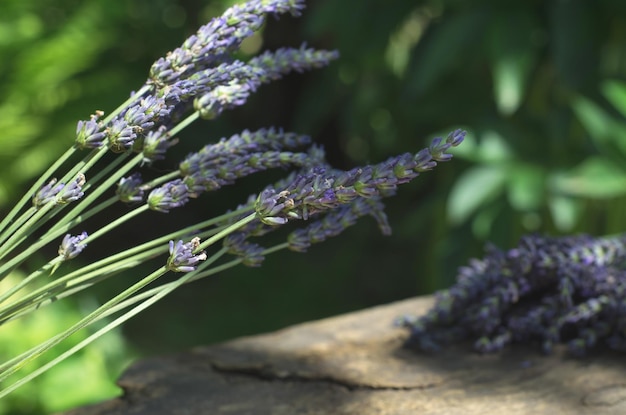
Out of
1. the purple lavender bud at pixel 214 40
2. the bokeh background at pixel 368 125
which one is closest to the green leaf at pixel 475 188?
the bokeh background at pixel 368 125

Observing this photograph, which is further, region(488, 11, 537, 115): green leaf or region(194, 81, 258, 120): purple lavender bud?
region(488, 11, 537, 115): green leaf

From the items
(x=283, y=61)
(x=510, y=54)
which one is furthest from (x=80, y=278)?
(x=510, y=54)

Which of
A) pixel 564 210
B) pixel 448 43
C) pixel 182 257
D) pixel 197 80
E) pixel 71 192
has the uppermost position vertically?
pixel 448 43

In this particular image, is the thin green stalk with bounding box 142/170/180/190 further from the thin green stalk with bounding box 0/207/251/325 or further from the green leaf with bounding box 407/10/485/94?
the green leaf with bounding box 407/10/485/94

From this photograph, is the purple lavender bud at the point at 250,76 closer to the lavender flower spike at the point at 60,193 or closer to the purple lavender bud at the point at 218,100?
the purple lavender bud at the point at 218,100

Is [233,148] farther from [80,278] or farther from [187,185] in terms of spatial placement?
[80,278]

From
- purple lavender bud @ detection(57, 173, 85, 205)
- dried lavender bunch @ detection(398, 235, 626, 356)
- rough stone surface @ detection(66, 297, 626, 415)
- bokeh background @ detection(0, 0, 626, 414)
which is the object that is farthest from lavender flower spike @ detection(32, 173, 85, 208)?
bokeh background @ detection(0, 0, 626, 414)

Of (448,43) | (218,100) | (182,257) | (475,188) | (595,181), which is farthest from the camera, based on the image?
(448,43)
